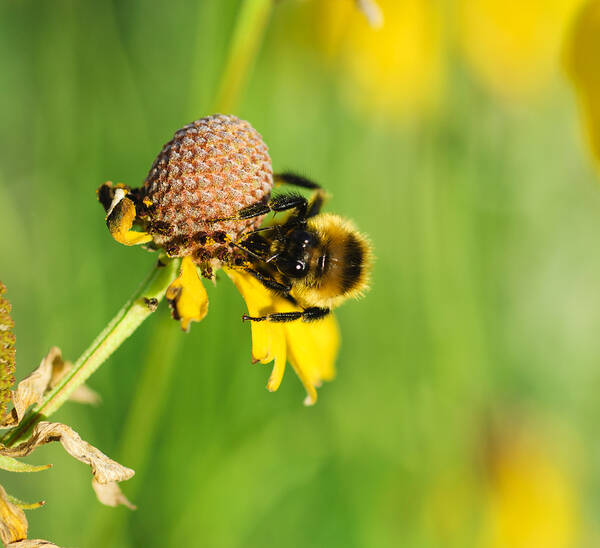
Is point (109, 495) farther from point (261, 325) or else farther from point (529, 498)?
point (529, 498)

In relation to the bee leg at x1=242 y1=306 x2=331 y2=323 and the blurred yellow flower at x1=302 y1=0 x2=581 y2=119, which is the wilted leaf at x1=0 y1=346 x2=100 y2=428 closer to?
the bee leg at x1=242 y1=306 x2=331 y2=323

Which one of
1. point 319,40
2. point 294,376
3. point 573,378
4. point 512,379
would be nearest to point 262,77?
point 319,40

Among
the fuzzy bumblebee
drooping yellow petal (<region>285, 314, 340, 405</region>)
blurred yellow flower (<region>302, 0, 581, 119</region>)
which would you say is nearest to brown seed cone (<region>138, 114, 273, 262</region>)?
the fuzzy bumblebee

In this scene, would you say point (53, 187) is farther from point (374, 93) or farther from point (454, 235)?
point (374, 93)

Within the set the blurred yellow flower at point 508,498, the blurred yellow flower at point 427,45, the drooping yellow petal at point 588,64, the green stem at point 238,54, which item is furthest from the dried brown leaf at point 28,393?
the blurred yellow flower at point 427,45

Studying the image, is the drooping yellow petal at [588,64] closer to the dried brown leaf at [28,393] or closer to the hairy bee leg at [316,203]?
the hairy bee leg at [316,203]

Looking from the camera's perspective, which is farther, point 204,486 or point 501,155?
point 501,155

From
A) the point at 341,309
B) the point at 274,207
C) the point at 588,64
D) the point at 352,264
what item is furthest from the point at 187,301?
the point at 341,309
